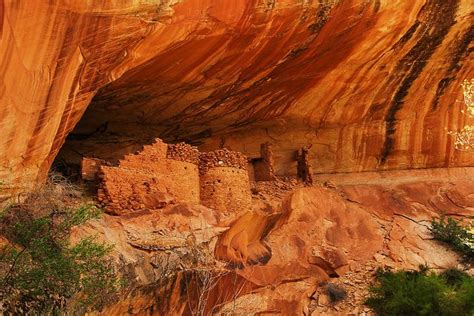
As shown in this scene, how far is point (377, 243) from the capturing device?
49.5 ft

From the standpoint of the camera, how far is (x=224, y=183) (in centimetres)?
1369

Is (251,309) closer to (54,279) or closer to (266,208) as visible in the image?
(266,208)

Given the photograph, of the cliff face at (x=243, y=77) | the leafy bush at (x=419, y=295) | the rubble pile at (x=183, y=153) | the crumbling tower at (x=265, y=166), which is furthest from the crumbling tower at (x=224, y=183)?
the leafy bush at (x=419, y=295)

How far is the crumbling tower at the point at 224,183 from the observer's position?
13.5 m

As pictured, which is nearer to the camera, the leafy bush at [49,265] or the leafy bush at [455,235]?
the leafy bush at [49,265]

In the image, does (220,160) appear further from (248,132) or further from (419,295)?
(419,295)

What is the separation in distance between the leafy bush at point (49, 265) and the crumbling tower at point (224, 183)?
365cm

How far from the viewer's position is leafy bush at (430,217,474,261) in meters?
15.2

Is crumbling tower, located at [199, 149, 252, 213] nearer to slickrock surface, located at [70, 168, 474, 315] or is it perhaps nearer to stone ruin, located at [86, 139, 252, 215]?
stone ruin, located at [86, 139, 252, 215]

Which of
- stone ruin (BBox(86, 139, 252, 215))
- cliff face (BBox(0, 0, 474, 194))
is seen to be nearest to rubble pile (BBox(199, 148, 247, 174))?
stone ruin (BBox(86, 139, 252, 215))

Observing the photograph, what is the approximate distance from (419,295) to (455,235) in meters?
2.59

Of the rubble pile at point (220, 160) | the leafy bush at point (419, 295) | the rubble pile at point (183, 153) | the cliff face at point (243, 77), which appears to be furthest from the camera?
the rubble pile at point (220, 160)

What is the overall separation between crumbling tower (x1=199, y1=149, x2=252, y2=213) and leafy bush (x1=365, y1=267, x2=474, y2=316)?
3.19 m

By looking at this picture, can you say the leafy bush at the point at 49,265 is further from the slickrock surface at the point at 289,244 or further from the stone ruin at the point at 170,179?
the stone ruin at the point at 170,179
